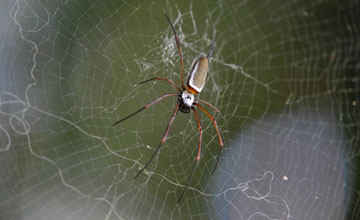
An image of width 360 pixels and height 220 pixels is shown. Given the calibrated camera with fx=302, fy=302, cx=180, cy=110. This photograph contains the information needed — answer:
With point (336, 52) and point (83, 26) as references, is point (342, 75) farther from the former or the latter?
point (83, 26)

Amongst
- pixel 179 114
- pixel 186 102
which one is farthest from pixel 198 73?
pixel 179 114

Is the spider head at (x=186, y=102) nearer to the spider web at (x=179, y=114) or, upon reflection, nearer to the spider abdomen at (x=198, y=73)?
the spider abdomen at (x=198, y=73)

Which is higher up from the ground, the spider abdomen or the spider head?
the spider abdomen

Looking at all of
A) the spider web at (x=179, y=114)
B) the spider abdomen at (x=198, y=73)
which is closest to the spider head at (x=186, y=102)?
Result: the spider abdomen at (x=198, y=73)

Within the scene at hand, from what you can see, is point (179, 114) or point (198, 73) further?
point (179, 114)

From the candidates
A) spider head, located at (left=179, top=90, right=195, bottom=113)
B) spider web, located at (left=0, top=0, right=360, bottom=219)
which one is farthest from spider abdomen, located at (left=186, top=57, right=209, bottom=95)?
spider web, located at (left=0, top=0, right=360, bottom=219)

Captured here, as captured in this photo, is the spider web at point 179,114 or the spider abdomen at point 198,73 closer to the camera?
the spider abdomen at point 198,73

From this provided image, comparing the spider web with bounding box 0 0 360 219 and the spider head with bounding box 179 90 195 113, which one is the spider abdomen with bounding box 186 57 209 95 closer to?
the spider head with bounding box 179 90 195 113

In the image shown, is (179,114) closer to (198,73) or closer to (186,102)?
(186,102)
